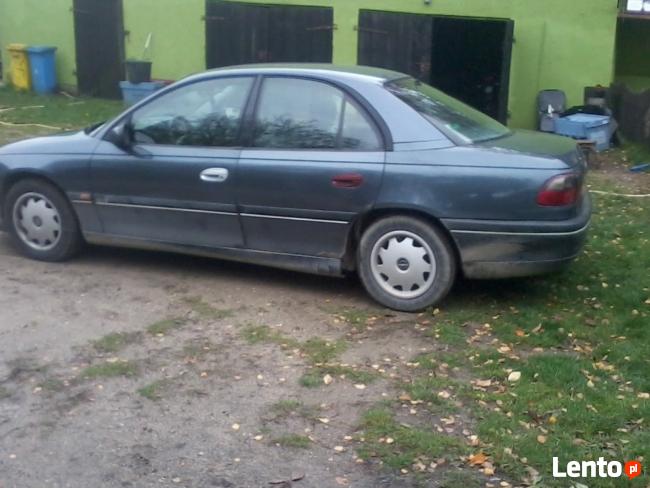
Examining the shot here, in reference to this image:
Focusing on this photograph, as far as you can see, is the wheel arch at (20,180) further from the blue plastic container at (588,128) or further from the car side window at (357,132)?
the blue plastic container at (588,128)

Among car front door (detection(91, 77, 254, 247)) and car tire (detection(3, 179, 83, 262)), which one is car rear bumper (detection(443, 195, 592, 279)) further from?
car tire (detection(3, 179, 83, 262))

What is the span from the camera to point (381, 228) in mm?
6508

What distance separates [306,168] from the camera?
6.59m

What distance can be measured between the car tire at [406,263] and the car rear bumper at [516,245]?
0.14 m

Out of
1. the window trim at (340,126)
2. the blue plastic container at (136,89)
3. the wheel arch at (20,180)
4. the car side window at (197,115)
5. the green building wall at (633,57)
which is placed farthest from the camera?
the blue plastic container at (136,89)

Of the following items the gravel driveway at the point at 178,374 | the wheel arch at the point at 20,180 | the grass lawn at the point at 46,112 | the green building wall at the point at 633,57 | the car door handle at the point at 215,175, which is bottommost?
the gravel driveway at the point at 178,374

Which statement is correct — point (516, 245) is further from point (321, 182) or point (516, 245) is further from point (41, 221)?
point (41, 221)

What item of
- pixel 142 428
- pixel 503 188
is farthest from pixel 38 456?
pixel 503 188

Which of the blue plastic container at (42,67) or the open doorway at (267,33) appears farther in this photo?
the blue plastic container at (42,67)

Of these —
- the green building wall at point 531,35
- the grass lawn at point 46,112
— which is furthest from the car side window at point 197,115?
the green building wall at point 531,35

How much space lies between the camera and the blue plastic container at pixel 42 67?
1694 cm

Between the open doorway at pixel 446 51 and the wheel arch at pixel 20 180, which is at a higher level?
the open doorway at pixel 446 51

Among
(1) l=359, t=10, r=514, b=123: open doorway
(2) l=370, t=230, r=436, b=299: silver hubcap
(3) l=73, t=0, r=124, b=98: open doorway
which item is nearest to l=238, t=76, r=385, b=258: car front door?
(2) l=370, t=230, r=436, b=299: silver hubcap

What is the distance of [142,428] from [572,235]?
9.51 ft
